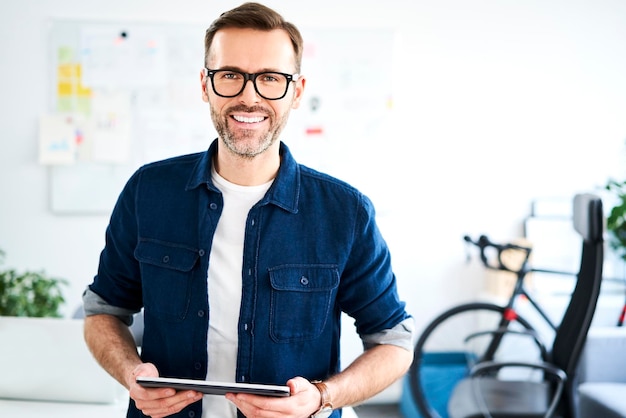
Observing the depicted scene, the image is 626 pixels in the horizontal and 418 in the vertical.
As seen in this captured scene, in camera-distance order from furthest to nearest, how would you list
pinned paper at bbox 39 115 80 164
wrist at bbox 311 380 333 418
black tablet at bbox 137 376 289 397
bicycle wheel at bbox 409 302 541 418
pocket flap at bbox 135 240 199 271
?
1. pinned paper at bbox 39 115 80 164
2. bicycle wheel at bbox 409 302 541 418
3. pocket flap at bbox 135 240 199 271
4. wrist at bbox 311 380 333 418
5. black tablet at bbox 137 376 289 397

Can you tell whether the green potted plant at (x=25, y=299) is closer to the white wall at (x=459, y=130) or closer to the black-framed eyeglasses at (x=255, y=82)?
the white wall at (x=459, y=130)

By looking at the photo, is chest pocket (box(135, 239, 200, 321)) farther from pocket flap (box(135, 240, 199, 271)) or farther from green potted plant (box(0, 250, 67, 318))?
green potted plant (box(0, 250, 67, 318))

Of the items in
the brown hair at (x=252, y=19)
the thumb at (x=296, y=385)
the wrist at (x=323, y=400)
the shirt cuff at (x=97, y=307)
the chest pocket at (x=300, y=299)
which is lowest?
the wrist at (x=323, y=400)

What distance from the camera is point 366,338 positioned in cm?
144

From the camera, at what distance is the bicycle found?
11.2ft

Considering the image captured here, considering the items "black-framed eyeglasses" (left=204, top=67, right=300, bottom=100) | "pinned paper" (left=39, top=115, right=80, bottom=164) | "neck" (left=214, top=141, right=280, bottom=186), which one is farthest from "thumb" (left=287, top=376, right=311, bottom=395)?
"pinned paper" (left=39, top=115, right=80, bottom=164)

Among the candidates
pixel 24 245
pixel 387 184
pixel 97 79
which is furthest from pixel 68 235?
pixel 387 184

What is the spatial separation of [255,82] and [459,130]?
3052 millimetres

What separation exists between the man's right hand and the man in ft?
0.29

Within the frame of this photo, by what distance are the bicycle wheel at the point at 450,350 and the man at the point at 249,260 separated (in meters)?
2.13

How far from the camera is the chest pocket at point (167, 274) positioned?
135cm

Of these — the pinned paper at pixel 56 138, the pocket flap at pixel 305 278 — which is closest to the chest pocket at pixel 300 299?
the pocket flap at pixel 305 278

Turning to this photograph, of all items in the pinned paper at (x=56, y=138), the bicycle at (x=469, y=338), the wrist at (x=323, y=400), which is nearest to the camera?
the wrist at (x=323, y=400)

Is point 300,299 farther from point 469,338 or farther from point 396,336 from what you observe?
point 469,338
